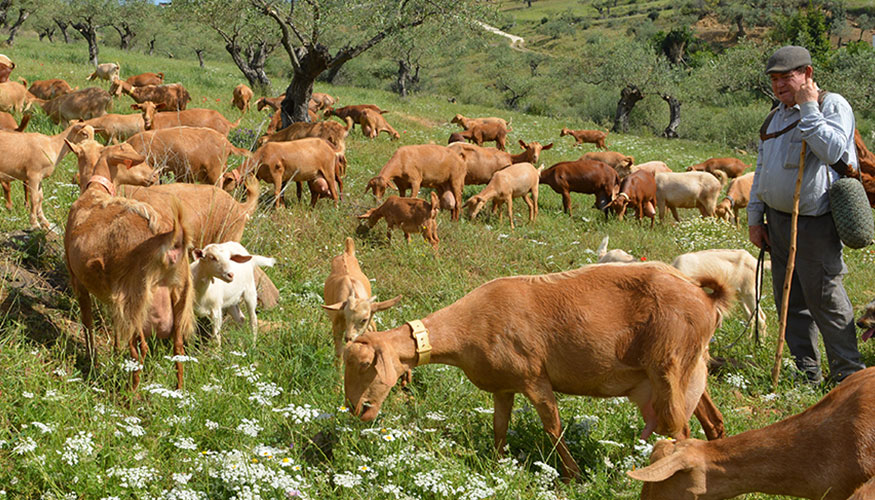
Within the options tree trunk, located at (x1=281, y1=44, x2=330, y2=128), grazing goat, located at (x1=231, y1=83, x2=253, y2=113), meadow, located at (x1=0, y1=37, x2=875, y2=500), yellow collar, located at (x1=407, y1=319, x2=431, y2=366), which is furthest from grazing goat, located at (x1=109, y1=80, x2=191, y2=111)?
yellow collar, located at (x1=407, y1=319, x2=431, y2=366)

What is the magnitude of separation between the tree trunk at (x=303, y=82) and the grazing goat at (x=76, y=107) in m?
4.02

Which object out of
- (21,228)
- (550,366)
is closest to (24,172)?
(21,228)

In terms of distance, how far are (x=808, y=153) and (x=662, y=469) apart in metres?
3.50

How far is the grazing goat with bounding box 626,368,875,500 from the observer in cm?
315

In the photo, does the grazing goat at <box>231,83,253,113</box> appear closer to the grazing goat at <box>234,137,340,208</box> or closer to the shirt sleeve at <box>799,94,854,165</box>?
the grazing goat at <box>234,137,340,208</box>

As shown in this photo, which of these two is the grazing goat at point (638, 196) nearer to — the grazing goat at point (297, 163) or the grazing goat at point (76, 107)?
the grazing goat at point (297, 163)

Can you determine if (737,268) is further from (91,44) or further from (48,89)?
(91,44)

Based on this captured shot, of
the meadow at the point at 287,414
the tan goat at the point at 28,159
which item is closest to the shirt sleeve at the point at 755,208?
the meadow at the point at 287,414

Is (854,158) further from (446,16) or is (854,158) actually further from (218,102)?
(218,102)

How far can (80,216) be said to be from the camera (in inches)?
201

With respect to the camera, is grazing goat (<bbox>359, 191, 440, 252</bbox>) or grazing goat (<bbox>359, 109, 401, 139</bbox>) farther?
grazing goat (<bbox>359, 109, 401, 139</bbox>)

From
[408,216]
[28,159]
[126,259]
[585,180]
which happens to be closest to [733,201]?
[585,180]

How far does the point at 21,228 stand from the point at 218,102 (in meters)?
13.5

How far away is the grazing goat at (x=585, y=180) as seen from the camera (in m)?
14.6
